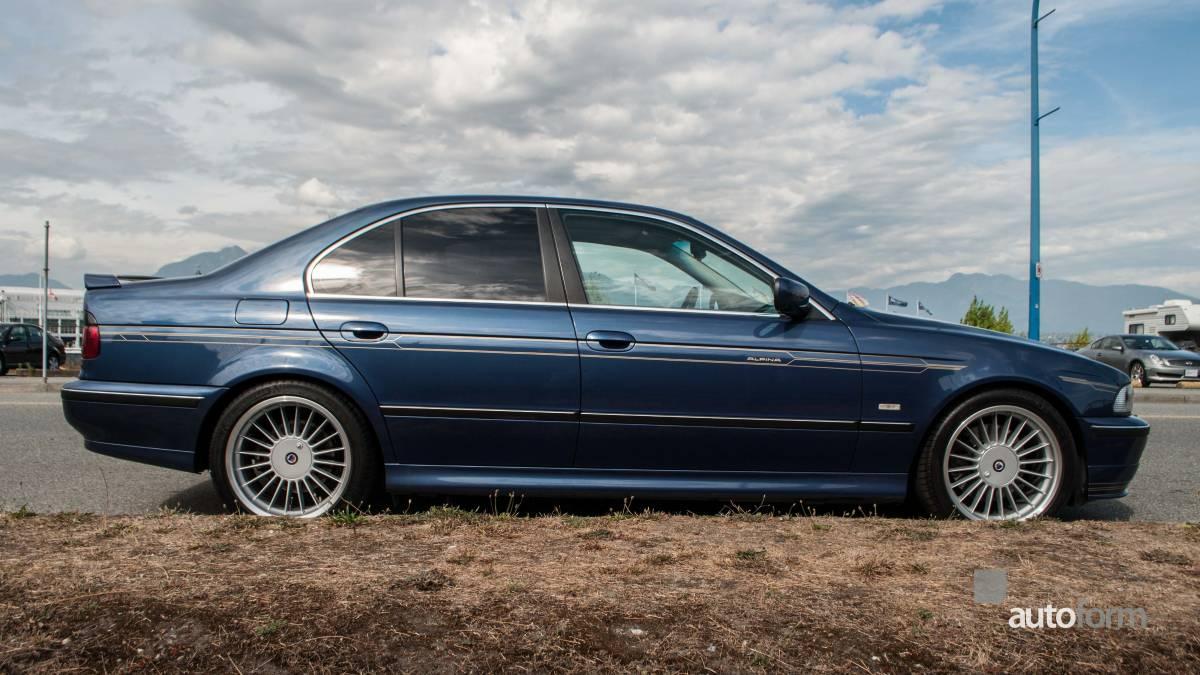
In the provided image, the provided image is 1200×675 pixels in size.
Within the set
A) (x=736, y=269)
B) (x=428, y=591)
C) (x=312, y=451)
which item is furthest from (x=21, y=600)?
(x=736, y=269)

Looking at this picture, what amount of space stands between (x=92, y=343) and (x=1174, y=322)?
4063 cm

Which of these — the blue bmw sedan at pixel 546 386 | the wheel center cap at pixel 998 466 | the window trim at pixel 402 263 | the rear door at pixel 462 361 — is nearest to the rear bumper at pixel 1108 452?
the blue bmw sedan at pixel 546 386

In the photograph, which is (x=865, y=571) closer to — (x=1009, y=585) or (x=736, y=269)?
(x=1009, y=585)

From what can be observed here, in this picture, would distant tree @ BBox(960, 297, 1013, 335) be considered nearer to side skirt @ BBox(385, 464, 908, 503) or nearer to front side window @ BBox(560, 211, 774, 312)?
front side window @ BBox(560, 211, 774, 312)

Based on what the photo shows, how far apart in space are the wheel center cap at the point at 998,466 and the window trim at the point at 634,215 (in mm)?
1014

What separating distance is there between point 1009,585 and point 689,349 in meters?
1.70

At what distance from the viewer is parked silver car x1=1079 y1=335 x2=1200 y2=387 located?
21828 millimetres

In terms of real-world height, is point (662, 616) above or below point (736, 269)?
below

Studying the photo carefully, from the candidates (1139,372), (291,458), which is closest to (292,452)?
(291,458)

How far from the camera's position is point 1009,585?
2.76m

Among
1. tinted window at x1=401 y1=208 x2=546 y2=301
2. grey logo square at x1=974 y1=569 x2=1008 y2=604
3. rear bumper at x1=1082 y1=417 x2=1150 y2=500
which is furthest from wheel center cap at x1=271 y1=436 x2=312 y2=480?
rear bumper at x1=1082 y1=417 x2=1150 y2=500

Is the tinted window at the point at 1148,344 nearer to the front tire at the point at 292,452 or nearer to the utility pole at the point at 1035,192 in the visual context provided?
the utility pole at the point at 1035,192

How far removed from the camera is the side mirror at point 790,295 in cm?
400

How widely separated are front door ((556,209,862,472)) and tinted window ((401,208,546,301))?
23 centimetres
